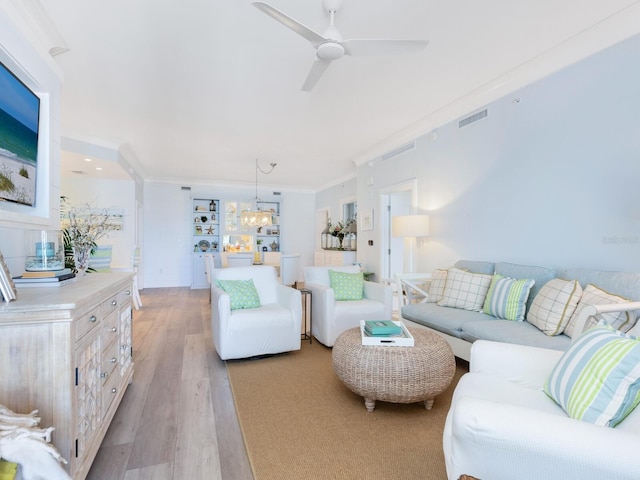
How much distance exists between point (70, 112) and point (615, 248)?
223 inches

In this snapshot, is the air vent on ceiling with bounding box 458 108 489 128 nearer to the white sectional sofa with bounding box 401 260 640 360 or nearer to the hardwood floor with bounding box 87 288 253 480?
the white sectional sofa with bounding box 401 260 640 360

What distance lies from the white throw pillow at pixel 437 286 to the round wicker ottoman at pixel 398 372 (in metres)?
1.41

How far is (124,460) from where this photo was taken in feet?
5.72

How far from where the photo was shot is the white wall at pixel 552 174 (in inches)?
96.5

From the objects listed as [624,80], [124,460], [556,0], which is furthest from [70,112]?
[624,80]

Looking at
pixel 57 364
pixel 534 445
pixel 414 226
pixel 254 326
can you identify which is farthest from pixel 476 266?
pixel 57 364

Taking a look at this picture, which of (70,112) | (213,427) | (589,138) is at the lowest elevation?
(213,427)

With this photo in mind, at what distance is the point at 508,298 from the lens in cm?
279

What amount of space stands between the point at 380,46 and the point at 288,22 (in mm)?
643

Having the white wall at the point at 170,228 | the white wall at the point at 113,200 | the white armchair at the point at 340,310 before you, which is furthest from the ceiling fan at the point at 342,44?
the white wall at the point at 170,228

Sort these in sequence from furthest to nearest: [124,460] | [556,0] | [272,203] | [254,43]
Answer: [272,203], [254,43], [556,0], [124,460]

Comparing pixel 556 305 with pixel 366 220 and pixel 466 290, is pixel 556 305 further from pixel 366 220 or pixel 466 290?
pixel 366 220

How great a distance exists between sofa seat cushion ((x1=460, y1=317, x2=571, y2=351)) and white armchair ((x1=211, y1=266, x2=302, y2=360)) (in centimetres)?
155

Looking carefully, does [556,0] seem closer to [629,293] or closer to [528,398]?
[629,293]
